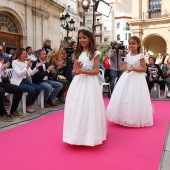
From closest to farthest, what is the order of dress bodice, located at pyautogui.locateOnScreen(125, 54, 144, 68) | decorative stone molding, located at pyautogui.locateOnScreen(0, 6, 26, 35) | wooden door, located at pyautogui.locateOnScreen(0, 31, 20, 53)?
dress bodice, located at pyautogui.locateOnScreen(125, 54, 144, 68), decorative stone molding, located at pyautogui.locateOnScreen(0, 6, 26, 35), wooden door, located at pyautogui.locateOnScreen(0, 31, 20, 53)

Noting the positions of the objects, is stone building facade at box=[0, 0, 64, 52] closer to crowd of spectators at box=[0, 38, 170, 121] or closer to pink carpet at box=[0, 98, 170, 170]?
crowd of spectators at box=[0, 38, 170, 121]

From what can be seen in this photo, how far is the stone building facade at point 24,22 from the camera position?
12.7 meters

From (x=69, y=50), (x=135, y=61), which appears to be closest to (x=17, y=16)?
(x=69, y=50)

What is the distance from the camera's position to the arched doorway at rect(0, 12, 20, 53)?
1266 cm

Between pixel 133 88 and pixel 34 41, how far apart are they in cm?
1068

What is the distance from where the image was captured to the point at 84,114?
10.9 ft

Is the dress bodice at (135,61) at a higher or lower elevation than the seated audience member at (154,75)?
higher

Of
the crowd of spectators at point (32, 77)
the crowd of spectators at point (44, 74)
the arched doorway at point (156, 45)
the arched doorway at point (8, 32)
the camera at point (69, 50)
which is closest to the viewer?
the crowd of spectators at point (32, 77)

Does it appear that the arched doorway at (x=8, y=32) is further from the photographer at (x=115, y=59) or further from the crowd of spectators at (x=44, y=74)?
the photographer at (x=115, y=59)

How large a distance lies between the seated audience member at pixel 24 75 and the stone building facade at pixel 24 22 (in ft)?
24.5

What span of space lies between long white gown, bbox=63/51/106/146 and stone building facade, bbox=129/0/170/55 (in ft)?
77.8

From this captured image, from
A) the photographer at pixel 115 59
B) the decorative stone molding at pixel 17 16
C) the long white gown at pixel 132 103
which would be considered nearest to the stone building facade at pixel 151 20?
the decorative stone molding at pixel 17 16

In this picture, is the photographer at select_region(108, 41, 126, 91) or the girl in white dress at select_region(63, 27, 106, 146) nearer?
the girl in white dress at select_region(63, 27, 106, 146)

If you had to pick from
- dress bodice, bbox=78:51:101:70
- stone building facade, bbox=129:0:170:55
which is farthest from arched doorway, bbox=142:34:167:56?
dress bodice, bbox=78:51:101:70
